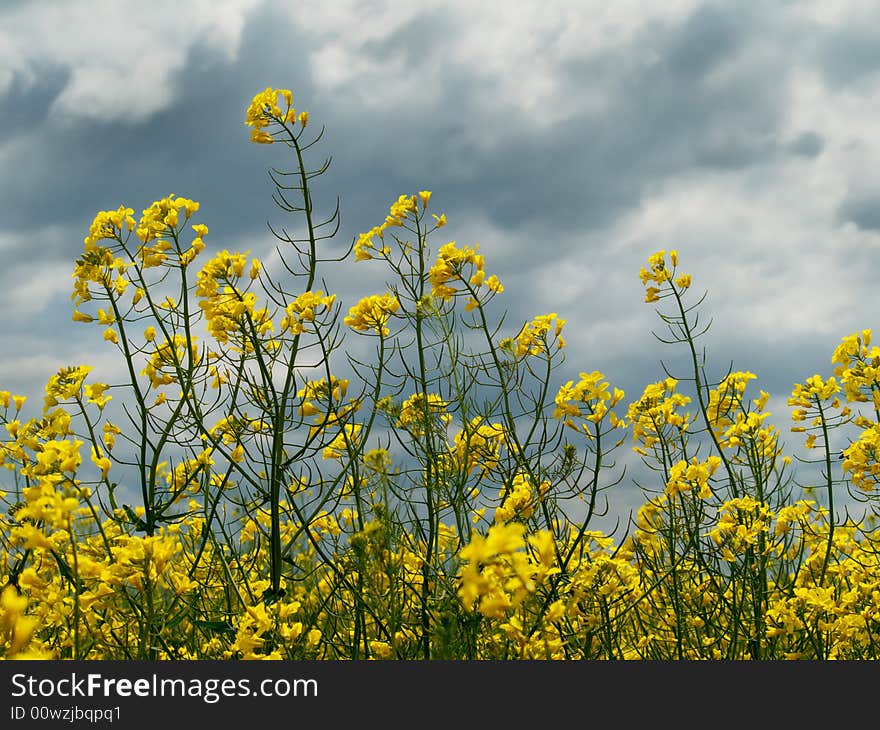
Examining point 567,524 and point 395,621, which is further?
point 567,524

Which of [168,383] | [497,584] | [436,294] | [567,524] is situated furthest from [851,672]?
[168,383]

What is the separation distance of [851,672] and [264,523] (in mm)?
3050

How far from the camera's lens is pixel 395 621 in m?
2.90

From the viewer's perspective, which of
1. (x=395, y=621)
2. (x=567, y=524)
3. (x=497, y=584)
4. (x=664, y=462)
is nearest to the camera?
(x=497, y=584)

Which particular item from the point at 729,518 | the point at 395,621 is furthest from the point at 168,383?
the point at 729,518

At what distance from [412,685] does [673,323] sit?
2.71 metres

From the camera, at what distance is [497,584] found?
1735 millimetres

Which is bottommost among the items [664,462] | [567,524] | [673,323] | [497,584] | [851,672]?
[851,672]

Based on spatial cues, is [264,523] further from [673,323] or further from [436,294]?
[673,323]

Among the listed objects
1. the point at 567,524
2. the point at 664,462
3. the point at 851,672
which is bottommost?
the point at 851,672

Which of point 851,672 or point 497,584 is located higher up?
point 497,584

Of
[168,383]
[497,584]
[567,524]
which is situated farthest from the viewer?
[168,383]

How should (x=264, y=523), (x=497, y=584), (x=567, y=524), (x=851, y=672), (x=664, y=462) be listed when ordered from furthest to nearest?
(x=264, y=523) < (x=664, y=462) < (x=567, y=524) < (x=851, y=672) < (x=497, y=584)

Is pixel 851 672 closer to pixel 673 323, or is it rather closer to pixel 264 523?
pixel 673 323
